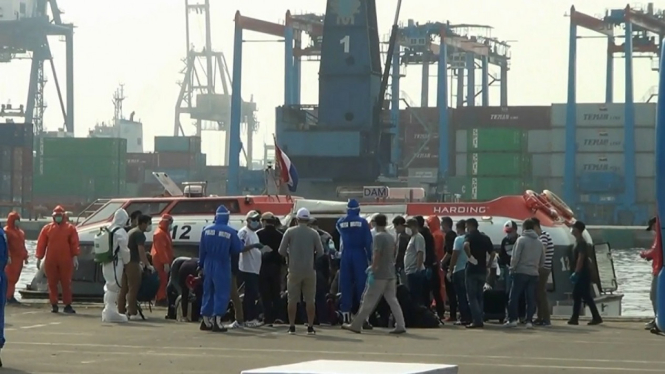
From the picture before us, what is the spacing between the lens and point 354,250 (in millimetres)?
19469

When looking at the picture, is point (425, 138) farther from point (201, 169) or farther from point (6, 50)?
point (6, 50)

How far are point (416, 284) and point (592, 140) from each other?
8809 cm

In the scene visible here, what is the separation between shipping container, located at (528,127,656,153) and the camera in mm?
104625

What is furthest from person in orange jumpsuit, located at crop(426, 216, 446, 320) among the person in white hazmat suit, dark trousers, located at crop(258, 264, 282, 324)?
the person in white hazmat suit

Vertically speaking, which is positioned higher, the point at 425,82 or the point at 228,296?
the point at 425,82

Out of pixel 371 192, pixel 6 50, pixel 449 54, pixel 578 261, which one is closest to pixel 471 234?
pixel 578 261

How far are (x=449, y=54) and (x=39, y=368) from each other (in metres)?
113

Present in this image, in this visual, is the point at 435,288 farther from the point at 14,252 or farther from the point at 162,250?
the point at 14,252

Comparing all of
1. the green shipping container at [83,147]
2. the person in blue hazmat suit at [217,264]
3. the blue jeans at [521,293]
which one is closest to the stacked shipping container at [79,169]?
the green shipping container at [83,147]

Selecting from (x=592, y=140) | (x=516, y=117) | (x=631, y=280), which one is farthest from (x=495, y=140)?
(x=631, y=280)

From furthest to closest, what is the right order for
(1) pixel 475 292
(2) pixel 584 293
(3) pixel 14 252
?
1. (3) pixel 14 252
2. (2) pixel 584 293
3. (1) pixel 475 292

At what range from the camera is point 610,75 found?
11200 cm

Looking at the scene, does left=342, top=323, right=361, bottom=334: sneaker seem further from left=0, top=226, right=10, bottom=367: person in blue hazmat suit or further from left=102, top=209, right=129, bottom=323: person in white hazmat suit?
left=0, top=226, right=10, bottom=367: person in blue hazmat suit

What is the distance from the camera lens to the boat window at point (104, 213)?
28.2 metres
